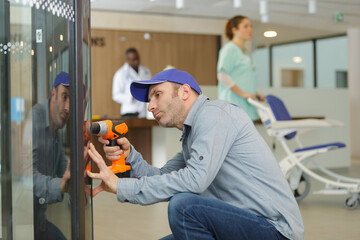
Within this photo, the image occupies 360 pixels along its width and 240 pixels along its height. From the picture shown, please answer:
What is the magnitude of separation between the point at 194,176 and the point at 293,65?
1076cm

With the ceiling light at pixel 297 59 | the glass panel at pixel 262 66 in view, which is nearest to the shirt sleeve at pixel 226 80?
the glass panel at pixel 262 66

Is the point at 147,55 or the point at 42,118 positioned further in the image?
the point at 147,55

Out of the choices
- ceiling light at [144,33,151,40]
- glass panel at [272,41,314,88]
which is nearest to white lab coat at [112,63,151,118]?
ceiling light at [144,33,151,40]

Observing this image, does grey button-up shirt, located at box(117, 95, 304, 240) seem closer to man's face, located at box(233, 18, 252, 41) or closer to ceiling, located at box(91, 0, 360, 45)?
man's face, located at box(233, 18, 252, 41)

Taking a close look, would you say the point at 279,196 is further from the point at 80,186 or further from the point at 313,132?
the point at 313,132

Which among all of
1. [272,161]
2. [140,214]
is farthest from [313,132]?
[272,161]

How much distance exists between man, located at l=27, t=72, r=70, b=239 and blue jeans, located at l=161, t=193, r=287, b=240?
0.36m

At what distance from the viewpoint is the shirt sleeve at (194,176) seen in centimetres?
171

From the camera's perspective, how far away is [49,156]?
160 cm

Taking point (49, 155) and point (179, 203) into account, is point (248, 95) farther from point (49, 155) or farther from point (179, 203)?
point (49, 155)

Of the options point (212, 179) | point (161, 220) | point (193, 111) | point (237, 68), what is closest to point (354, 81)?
point (237, 68)

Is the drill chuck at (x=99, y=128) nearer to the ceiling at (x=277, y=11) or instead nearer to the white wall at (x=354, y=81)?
the ceiling at (x=277, y=11)

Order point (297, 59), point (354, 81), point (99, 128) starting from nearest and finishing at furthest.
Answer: point (99, 128) < point (354, 81) < point (297, 59)

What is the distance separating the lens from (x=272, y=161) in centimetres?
185
